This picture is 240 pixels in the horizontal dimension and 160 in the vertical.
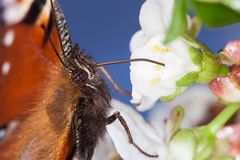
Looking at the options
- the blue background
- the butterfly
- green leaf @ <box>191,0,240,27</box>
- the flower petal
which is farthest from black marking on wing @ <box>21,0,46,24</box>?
the blue background

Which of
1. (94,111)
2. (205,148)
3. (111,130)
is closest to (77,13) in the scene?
(94,111)

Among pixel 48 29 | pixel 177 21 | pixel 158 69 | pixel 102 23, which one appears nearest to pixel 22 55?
pixel 48 29

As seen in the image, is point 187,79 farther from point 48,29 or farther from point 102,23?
point 102,23

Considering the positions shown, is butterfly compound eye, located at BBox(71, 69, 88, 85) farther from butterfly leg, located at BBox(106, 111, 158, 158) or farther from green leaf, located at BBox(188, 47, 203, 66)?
green leaf, located at BBox(188, 47, 203, 66)

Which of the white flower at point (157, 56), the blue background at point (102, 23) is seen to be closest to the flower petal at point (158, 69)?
the white flower at point (157, 56)

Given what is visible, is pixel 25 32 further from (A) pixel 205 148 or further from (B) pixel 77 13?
(B) pixel 77 13

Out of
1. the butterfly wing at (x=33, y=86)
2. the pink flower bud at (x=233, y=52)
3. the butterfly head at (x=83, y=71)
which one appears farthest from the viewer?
the butterfly head at (x=83, y=71)

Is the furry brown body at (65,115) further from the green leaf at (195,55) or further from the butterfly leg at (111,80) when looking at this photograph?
the green leaf at (195,55)
